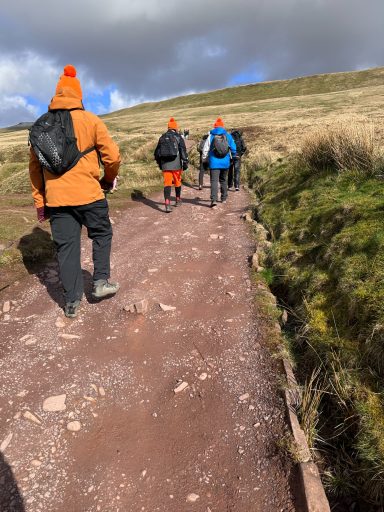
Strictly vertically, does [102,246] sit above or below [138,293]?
above

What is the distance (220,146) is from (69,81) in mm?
7689

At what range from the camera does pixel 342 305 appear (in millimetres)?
4910

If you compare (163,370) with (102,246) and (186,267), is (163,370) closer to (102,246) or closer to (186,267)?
(102,246)

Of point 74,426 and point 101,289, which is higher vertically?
point 101,289

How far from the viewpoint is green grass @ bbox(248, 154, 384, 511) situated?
3.32 meters

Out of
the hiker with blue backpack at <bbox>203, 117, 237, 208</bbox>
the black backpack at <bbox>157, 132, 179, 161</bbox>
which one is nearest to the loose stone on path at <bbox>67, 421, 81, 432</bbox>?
the black backpack at <bbox>157, 132, 179, 161</bbox>

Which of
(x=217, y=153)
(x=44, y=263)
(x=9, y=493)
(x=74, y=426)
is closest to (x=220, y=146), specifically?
(x=217, y=153)

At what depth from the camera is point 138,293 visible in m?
6.24

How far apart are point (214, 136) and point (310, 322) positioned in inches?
351

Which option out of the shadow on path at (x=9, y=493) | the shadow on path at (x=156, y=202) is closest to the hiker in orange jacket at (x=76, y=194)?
the shadow on path at (x=9, y=493)

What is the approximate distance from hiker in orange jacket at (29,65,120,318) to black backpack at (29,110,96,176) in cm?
8

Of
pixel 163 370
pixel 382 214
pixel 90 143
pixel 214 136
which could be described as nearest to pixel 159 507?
pixel 163 370

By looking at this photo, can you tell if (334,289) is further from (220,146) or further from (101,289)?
(220,146)

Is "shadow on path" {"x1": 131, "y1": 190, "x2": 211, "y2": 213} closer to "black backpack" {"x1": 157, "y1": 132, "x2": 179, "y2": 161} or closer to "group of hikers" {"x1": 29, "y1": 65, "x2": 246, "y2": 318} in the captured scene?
"black backpack" {"x1": 157, "y1": 132, "x2": 179, "y2": 161}
